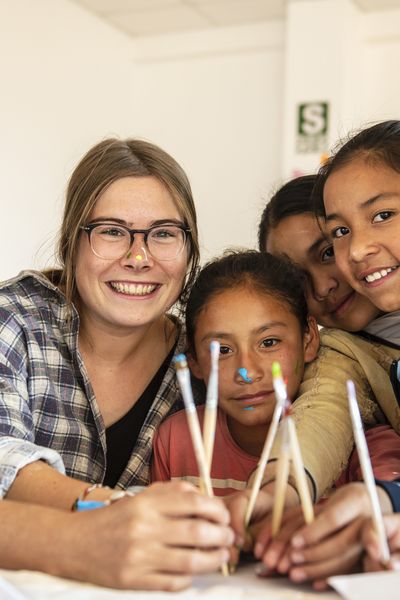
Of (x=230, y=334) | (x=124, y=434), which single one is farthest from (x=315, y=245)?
(x=124, y=434)

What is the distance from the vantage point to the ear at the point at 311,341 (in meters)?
1.63

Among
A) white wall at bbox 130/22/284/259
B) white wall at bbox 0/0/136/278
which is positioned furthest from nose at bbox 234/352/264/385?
white wall at bbox 130/22/284/259

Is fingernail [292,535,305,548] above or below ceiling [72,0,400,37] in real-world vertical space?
below

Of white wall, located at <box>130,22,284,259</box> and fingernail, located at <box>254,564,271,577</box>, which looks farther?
white wall, located at <box>130,22,284,259</box>

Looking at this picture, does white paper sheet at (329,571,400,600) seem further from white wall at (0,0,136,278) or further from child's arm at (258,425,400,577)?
white wall at (0,0,136,278)

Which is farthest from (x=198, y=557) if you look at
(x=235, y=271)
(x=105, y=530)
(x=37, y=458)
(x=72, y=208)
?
(x=72, y=208)

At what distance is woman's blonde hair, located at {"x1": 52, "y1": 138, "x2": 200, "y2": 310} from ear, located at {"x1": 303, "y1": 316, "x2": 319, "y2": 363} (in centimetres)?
31

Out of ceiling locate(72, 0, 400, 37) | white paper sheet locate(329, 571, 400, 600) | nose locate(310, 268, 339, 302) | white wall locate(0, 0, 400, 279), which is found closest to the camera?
white paper sheet locate(329, 571, 400, 600)

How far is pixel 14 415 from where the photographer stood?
1.36 metres

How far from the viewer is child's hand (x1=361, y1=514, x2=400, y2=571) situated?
87 centimetres

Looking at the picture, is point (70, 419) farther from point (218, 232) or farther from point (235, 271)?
point (218, 232)

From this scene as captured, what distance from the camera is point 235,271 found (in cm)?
168

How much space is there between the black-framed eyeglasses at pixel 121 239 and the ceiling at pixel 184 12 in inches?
185

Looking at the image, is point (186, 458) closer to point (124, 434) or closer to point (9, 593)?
point (124, 434)
